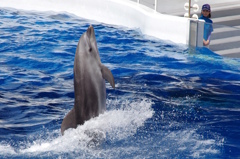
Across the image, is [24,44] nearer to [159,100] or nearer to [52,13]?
[52,13]

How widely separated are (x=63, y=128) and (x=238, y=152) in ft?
6.99

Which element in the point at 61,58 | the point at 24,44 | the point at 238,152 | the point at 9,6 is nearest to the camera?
the point at 238,152

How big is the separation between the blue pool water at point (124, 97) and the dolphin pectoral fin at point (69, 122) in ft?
0.23

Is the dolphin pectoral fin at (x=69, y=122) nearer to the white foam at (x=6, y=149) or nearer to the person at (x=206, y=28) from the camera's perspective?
the white foam at (x=6, y=149)

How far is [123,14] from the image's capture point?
40.2 ft

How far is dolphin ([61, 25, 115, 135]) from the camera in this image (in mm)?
5566

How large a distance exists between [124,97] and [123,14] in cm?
500

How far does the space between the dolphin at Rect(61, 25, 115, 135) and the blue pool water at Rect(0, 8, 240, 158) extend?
0.12 meters

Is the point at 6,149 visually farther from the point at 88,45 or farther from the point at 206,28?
the point at 206,28

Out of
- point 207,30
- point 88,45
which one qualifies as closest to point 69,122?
point 88,45

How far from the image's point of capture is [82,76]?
5.71 meters

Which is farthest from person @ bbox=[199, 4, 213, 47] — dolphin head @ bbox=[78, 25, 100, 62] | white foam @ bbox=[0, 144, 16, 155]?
white foam @ bbox=[0, 144, 16, 155]

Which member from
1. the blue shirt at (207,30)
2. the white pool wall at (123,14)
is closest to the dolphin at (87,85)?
the blue shirt at (207,30)

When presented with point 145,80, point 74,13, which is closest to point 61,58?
point 145,80
